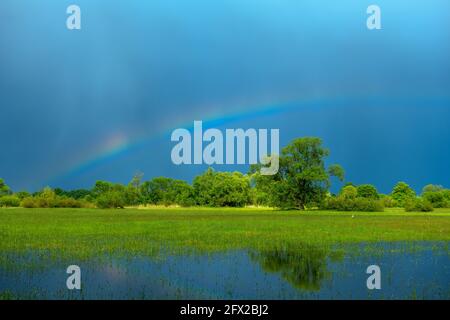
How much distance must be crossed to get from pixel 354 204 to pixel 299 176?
11484mm

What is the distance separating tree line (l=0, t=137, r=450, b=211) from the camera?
282 ft

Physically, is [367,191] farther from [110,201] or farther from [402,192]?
[110,201]

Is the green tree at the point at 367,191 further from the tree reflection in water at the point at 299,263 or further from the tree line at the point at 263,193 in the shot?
the tree reflection in water at the point at 299,263

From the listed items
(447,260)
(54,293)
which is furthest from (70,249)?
(447,260)

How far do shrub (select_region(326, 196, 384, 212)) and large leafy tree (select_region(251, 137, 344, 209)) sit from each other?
8.48 ft

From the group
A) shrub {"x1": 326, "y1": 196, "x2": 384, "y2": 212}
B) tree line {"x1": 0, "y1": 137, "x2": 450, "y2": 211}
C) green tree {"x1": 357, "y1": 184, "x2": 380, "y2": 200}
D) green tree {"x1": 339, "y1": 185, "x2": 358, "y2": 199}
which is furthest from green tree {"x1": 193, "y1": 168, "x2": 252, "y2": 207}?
green tree {"x1": 357, "y1": 184, "x2": 380, "y2": 200}

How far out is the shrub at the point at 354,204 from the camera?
8212 cm

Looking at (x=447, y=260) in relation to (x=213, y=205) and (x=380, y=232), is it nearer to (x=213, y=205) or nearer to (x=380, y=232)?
(x=380, y=232)

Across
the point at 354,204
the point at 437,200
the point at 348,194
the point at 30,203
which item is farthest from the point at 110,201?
the point at 437,200

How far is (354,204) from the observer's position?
277ft

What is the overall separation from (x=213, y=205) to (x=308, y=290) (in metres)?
102

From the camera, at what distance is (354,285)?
15.1 m
